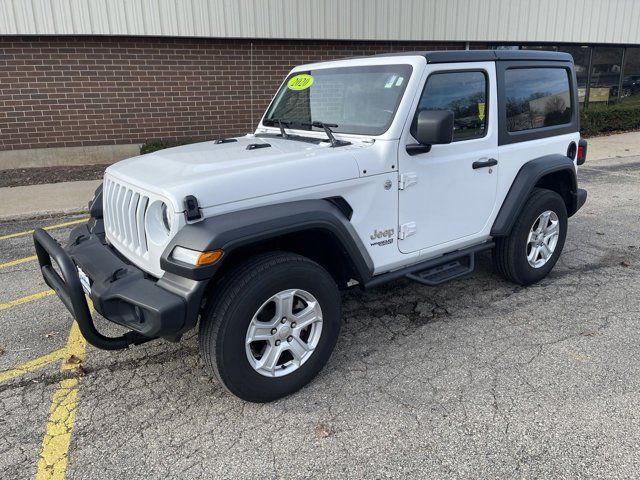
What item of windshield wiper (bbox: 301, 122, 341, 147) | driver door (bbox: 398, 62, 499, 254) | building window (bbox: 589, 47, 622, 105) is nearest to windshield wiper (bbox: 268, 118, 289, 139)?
windshield wiper (bbox: 301, 122, 341, 147)

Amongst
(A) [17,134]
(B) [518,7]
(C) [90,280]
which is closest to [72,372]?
(C) [90,280]

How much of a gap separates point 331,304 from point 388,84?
1553 mm

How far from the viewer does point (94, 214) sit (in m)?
3.78

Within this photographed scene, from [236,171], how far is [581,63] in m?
14.9

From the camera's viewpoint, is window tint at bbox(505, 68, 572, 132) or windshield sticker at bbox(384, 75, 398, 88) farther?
window tint at bbox(505, 68, 572, 132)

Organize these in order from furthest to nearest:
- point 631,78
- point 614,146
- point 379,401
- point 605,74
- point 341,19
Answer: point 631,78 < point 605,74 < point 614,146 < point 341,19 < point 379,401

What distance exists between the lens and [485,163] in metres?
3.91

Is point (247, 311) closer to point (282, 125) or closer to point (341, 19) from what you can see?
point (282, 125)

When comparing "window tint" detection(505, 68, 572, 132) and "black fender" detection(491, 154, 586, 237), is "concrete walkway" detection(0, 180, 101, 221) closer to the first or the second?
"black fender" detection(491, 154, 586, 237)

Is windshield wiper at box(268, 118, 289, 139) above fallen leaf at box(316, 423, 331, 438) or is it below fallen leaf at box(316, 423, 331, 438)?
above

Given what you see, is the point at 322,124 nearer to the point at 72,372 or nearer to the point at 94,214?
the point at 94,214

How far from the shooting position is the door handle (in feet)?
12.6

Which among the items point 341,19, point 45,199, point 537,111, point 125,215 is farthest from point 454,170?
point 341,19

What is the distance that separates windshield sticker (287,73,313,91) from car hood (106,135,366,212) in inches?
30.7
